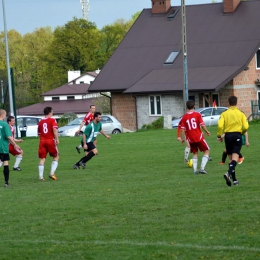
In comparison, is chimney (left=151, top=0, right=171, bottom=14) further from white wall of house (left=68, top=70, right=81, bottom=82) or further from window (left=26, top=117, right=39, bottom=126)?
white wall of house (left=68, top=70, right=81, bottom=82)

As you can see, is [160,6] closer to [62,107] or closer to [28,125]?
[28,125]

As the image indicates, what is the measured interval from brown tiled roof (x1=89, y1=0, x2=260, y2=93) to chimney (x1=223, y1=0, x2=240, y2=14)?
1.09 ft

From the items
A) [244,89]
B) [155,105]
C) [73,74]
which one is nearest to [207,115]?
[244,89]

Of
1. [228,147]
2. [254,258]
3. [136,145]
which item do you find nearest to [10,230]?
[254,258]

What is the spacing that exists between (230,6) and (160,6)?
628 cm

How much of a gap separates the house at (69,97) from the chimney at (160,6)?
34.6 meters

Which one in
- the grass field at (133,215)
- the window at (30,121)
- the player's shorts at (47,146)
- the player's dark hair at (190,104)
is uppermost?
the player's dark hair at (190,104)

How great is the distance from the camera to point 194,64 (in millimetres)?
57406

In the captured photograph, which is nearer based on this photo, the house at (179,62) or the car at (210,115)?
the car at (210,115)

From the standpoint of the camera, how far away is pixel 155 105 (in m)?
57.8

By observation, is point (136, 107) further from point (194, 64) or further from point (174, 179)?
point (174, 179)

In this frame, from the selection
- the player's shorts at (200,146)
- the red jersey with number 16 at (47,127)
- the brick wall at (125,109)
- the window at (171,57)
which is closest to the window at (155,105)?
the brick wall at (125,109)

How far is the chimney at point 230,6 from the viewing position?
5894cm

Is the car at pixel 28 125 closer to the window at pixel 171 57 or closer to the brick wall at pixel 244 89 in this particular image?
the brick wall at pixel 244 89
